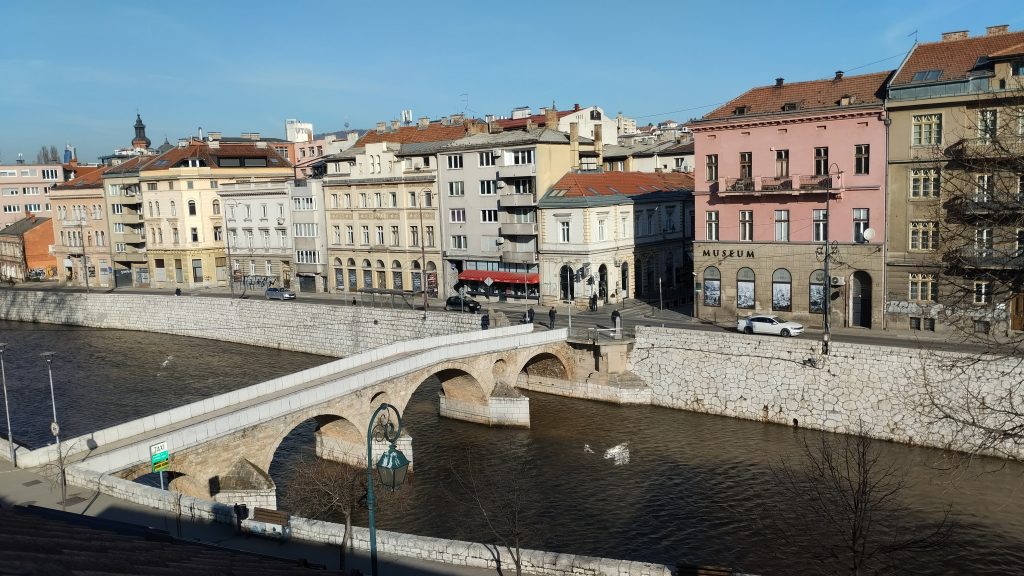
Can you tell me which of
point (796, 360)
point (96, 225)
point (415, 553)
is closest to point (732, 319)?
point (796, 360)

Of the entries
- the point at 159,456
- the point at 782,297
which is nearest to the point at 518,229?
the point at 782,297

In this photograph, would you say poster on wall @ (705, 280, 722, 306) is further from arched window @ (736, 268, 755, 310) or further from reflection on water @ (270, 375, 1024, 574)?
reflection on water @ (270, 375, 1024, 574)

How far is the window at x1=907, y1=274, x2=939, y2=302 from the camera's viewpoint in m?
46.0

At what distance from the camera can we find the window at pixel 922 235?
45375 millimetres

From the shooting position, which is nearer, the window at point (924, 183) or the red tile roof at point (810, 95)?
the window at point (924, 183)

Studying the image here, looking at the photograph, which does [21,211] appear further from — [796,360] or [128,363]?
[796,360]

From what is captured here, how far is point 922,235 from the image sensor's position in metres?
46.0

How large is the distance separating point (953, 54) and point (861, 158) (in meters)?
7.31

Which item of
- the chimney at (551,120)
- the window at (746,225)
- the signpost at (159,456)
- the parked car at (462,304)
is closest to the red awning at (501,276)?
the parked car at (462,304)

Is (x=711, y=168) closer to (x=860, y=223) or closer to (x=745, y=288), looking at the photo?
(x=745, y=288)

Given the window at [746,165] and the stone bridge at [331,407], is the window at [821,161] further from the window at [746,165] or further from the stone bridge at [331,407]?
the stone bridge at [331,407]

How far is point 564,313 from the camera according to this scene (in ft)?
195

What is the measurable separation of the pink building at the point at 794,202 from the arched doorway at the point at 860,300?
2.3 inches

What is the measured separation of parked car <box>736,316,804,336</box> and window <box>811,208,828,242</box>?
5589mm
